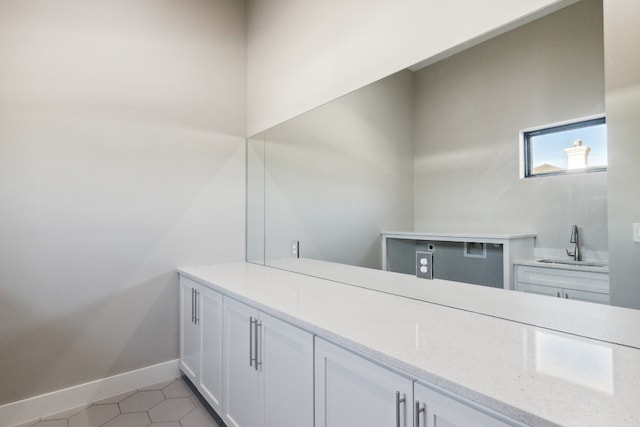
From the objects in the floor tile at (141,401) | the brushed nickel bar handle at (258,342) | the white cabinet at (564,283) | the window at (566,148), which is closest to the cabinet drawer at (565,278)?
the white cabinet at (564,283)

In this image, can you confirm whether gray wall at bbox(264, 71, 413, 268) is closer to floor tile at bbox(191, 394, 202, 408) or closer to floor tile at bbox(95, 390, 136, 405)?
floor tile at bbox(191, 394, 202, 408)

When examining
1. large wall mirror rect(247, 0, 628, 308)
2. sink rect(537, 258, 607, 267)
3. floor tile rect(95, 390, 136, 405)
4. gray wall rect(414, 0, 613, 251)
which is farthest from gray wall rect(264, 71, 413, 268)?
floor tile rect(95, 390, 136, 405)

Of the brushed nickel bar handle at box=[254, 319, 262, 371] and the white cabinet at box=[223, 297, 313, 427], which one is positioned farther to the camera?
the brushed nickel bar handle at box=[254, 319, 262, 371]

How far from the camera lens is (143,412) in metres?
1.93

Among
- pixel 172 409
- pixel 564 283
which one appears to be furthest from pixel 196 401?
pixel 564 283

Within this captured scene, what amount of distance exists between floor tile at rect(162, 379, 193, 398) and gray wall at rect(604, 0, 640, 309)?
7.59 feet

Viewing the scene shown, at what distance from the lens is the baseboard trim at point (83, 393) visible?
6.03ft

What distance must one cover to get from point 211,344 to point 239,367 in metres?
0.38

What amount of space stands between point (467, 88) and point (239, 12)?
2109 mm

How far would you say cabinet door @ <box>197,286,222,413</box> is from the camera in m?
1.78

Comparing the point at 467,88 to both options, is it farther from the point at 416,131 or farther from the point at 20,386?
the point at 20,386

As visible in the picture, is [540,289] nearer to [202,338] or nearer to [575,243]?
[575,243]

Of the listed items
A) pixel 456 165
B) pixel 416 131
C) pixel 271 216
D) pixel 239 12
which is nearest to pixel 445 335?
pixel 456 165

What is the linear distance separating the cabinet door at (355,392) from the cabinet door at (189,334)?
1.24m
